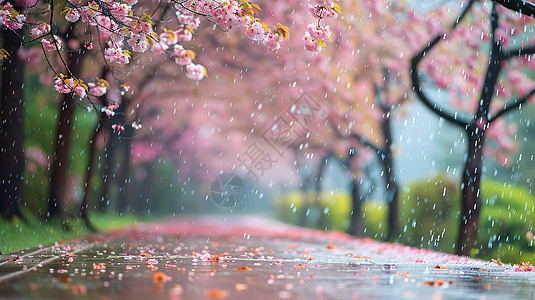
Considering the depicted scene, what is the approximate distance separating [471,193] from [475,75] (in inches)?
326

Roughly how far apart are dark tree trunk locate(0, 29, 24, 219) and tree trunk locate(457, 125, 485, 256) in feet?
35.1

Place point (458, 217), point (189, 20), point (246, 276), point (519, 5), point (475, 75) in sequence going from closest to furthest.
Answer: point (246, 276), point (519, 5), point (189, 20), point (458, 217), point (475, 75)

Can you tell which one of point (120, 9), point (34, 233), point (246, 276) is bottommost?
point (34, 233)

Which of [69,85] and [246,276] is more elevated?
[69,85]

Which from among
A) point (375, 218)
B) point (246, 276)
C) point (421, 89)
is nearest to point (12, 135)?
point (421, 89)

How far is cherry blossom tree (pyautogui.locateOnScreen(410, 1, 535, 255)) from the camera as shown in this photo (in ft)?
54.5

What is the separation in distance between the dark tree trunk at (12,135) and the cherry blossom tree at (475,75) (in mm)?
9465

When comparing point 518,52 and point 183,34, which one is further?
point 518,52

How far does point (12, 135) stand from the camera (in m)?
18.4

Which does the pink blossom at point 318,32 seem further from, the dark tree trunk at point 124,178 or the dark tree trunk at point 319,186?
the dark tree trunk at point 124,178

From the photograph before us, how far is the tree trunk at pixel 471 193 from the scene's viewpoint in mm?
16625

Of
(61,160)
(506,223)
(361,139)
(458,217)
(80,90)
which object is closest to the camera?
(80,90)

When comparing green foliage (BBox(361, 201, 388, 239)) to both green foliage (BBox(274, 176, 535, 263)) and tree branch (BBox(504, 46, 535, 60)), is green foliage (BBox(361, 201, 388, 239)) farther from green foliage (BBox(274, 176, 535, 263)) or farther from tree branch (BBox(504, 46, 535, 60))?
tree branch (BBox(504, 46, 535, 60))

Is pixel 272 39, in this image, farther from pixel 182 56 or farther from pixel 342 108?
pixel 342 108
